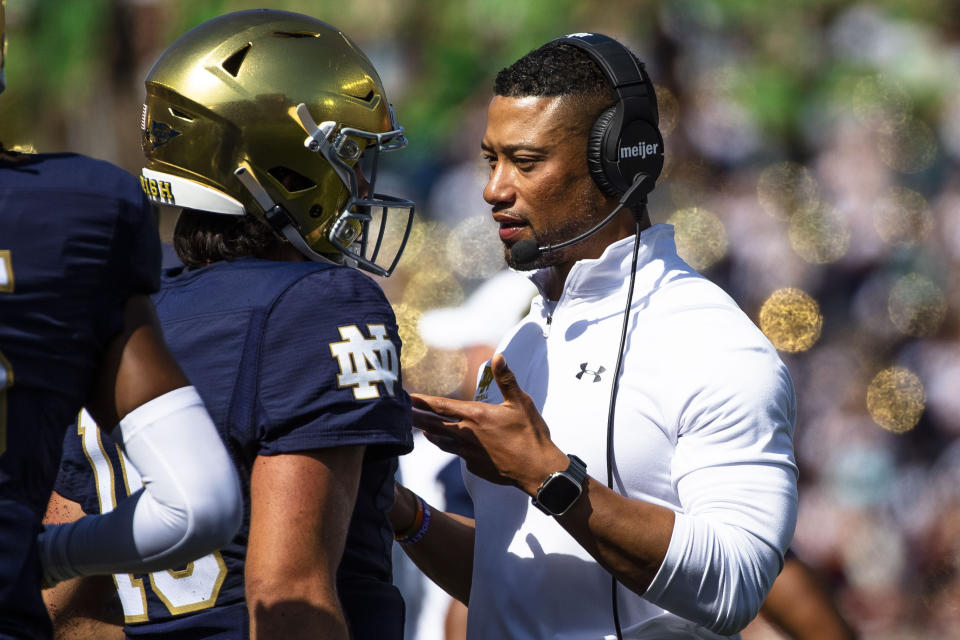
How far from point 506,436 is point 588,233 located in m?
0.54

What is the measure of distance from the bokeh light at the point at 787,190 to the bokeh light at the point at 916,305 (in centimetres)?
53

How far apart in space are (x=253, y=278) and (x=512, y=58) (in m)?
4.31

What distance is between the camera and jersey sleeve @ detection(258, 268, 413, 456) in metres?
1.50

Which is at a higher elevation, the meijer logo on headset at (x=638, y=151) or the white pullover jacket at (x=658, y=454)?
the meijer logo on headset at (x=638, y=151)

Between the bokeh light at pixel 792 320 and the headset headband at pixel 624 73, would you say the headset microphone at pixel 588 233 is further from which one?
the bokeh light at pixel 792 320

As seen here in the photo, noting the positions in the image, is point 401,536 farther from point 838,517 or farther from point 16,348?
point 838,517

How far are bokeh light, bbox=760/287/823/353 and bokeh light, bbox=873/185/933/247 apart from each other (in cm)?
45

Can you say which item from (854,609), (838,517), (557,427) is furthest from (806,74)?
(557,427)

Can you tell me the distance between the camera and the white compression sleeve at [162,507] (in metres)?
1.21

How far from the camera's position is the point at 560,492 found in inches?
70.0

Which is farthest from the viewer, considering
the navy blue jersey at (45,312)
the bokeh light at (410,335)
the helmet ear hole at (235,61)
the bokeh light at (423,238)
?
the bokeh light at (423,238)

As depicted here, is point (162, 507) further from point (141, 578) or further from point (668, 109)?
point (668, 109)

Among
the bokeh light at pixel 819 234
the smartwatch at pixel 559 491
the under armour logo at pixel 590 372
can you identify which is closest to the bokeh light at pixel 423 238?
the bokeh light at pixel 819 234

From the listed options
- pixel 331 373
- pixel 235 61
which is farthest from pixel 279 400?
pixel 235 61
